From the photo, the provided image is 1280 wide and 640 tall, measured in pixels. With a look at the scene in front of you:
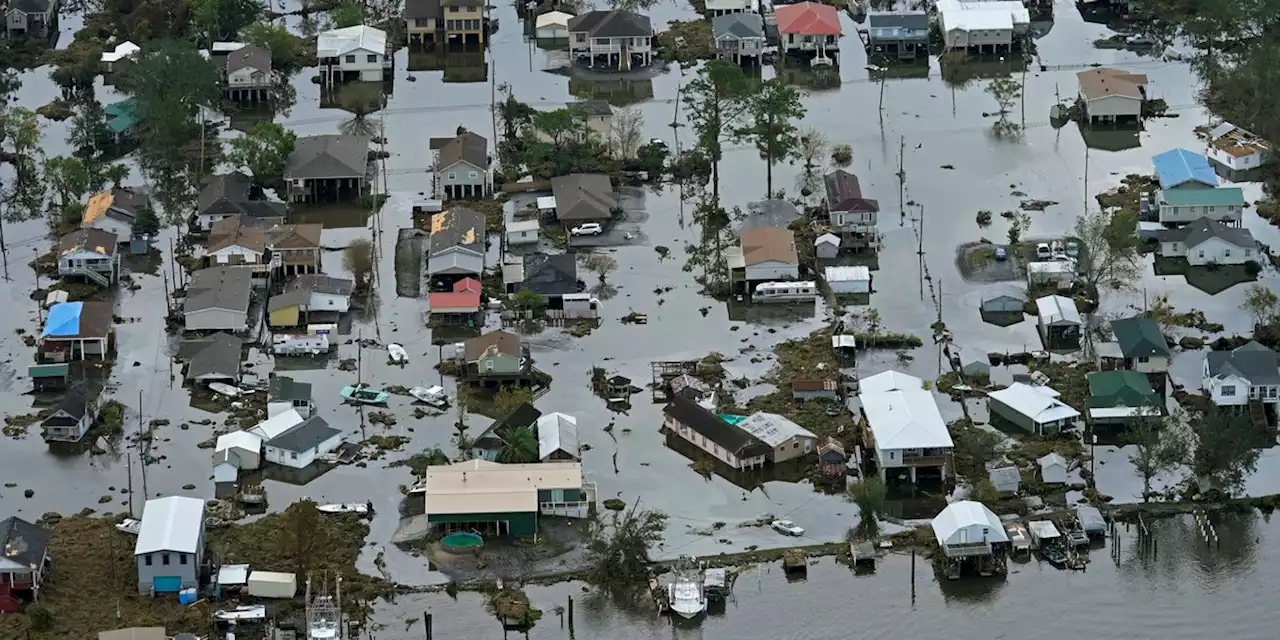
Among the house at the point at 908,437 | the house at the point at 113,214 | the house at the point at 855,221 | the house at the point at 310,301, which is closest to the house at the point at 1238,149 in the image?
the house at the point at 855,221

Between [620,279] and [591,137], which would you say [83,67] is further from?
[620,279]

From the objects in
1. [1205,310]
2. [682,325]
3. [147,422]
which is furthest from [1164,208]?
[147,422]

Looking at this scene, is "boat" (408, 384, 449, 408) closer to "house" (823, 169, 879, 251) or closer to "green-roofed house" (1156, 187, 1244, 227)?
"house" (823, 169, 879, 251)

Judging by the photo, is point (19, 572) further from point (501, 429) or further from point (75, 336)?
point (75, 336)

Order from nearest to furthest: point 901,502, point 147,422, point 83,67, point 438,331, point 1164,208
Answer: point 901,502 → point 147,422 → point 438,331 → point 1164,208 → point 83,67

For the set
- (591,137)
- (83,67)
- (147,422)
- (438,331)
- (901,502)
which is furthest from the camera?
(83,67)
